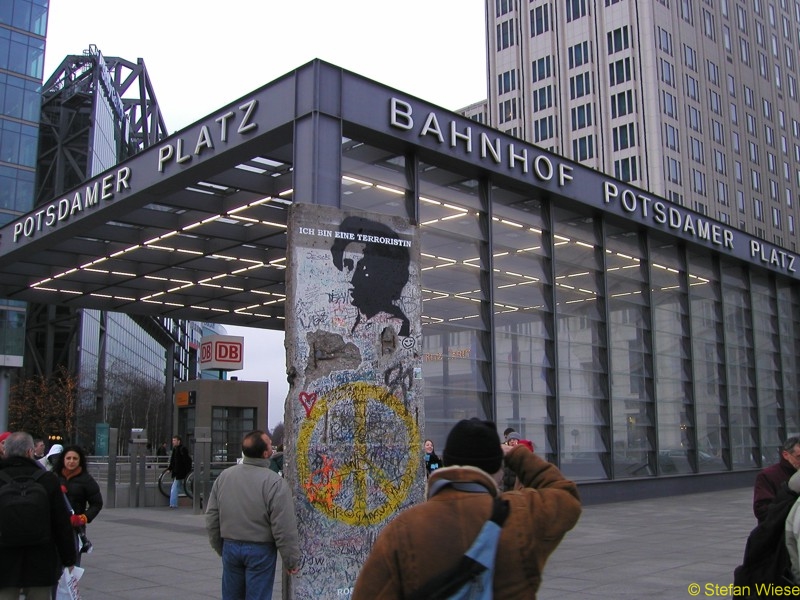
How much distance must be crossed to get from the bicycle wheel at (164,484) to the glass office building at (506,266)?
19.8 feet

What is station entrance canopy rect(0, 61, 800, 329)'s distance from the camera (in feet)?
46.9

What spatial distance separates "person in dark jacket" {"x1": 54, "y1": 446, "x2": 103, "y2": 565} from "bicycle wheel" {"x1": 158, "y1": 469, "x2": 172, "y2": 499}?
47.6 ft

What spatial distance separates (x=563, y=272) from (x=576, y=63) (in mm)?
62427

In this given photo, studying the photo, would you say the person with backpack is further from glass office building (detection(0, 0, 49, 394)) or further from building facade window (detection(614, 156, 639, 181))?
building facade window (detection(614, 156, 639, 181))

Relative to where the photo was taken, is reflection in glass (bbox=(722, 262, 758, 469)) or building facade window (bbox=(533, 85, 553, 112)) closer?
reflection in glass (bbox=(722, 262, 758, 469))

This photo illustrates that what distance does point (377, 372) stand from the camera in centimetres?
588

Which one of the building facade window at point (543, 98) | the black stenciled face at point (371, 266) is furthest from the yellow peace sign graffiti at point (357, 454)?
the building facade window at point (543, 98)

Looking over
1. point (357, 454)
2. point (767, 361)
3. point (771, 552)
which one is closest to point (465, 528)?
point (771, 552)

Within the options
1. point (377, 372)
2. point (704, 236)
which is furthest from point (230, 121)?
point (704, 236)

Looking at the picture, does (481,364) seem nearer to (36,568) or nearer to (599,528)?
(599,528)

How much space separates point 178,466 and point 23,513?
1644cm

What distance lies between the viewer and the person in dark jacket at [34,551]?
5637mm

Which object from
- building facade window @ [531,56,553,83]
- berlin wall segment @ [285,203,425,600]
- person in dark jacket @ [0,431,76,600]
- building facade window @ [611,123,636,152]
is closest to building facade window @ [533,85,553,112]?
building facade window @ [531,56,553,83]

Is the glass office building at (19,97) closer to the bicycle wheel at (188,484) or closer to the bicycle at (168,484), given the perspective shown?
the bicycle at (168,484)
